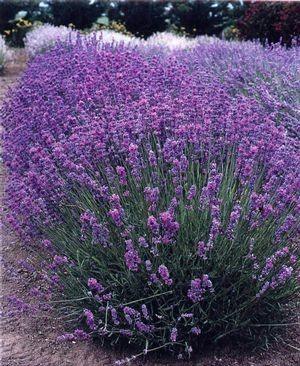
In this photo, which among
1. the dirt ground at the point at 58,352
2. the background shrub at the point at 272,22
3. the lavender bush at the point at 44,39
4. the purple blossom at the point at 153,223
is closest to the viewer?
the purple blossom at the point at 153,223

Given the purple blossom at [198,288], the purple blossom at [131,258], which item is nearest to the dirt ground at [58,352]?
the purple blossom at [198,288]

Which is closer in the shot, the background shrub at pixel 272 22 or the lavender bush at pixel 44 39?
the lavender bush at pixel 44 39

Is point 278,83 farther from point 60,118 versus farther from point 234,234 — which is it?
point 234,234

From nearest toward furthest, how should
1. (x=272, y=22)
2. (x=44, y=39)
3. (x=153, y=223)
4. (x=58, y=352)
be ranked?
(x=153, y=223), (x=58, y=352), (x=44, y=39), (x=272, y=22)

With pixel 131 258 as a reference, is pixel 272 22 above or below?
below

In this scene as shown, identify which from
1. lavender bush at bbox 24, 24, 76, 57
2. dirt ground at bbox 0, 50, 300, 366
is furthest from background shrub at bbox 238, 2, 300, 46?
dirt ground at bbox 0, 50, 300, 366

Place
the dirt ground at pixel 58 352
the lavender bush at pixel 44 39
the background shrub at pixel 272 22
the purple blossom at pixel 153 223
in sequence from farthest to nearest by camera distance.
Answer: the background shrub at pixel 272 22 < the lavender bush at pixel 44 39 < the dirt ground at pixel 58 352 < the purple blossom at pixel 153 223

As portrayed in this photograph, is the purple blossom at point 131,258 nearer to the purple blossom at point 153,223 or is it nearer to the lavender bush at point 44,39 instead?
the purple blossom at point 153,223

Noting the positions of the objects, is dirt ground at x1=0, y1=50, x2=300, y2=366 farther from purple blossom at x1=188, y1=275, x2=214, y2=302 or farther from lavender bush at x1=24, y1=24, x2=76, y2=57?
lavender bush at x1=24, y1=24, x2=76, y2=57

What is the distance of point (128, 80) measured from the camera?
12.9ft

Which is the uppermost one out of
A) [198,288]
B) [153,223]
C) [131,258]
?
[153,223]

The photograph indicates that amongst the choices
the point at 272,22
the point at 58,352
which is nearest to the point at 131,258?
the point at 58,352

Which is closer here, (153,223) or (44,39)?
(153,223)

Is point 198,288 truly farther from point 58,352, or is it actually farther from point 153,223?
point 58,352
